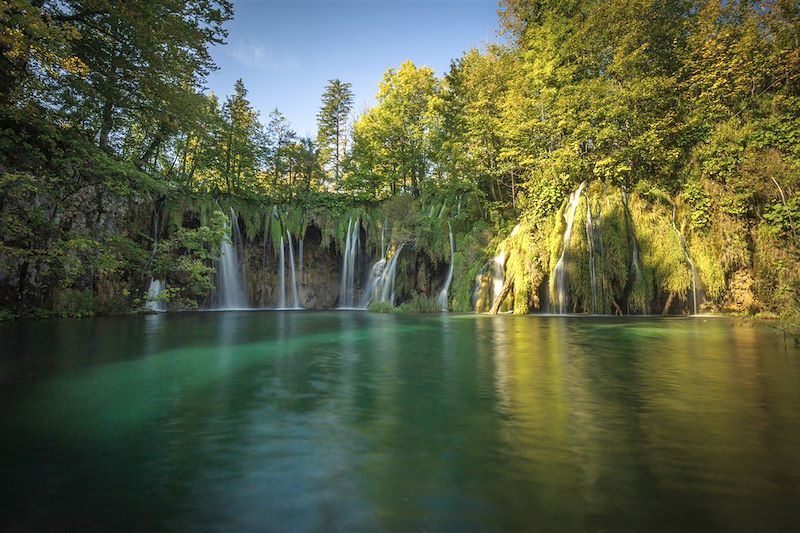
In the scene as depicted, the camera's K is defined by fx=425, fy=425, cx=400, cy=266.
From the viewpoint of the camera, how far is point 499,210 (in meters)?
23.7

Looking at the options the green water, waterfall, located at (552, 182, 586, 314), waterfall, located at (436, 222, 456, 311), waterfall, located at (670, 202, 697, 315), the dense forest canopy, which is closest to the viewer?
the green water

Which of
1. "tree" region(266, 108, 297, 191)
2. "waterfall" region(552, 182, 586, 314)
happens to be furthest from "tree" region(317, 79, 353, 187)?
"waterfall" region(552, 182, 586, 314)

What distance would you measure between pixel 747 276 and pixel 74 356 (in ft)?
61.6

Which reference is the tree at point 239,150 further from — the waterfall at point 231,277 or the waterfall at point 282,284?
the waterfall at point 282,284

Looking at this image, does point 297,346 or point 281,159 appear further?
point 281,159

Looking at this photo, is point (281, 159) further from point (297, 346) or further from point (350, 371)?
point (350, 371)

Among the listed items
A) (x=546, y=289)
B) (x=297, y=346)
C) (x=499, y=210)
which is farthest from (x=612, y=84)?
(x=297, y=346)

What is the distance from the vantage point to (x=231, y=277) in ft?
82.8

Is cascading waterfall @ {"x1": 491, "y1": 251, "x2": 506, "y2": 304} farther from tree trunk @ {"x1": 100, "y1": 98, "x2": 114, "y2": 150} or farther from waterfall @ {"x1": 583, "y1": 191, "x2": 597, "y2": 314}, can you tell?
tree trunk @ {"x1": 100, "y1": 98, "x2": 114, "y2": 150}

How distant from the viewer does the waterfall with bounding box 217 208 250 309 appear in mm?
24703

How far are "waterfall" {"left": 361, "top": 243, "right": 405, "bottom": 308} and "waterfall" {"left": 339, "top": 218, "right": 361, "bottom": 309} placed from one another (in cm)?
247

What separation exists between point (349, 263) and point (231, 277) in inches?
281

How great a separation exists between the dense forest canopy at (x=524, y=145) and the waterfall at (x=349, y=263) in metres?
3.58

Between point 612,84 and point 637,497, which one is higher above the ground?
point 612,84
